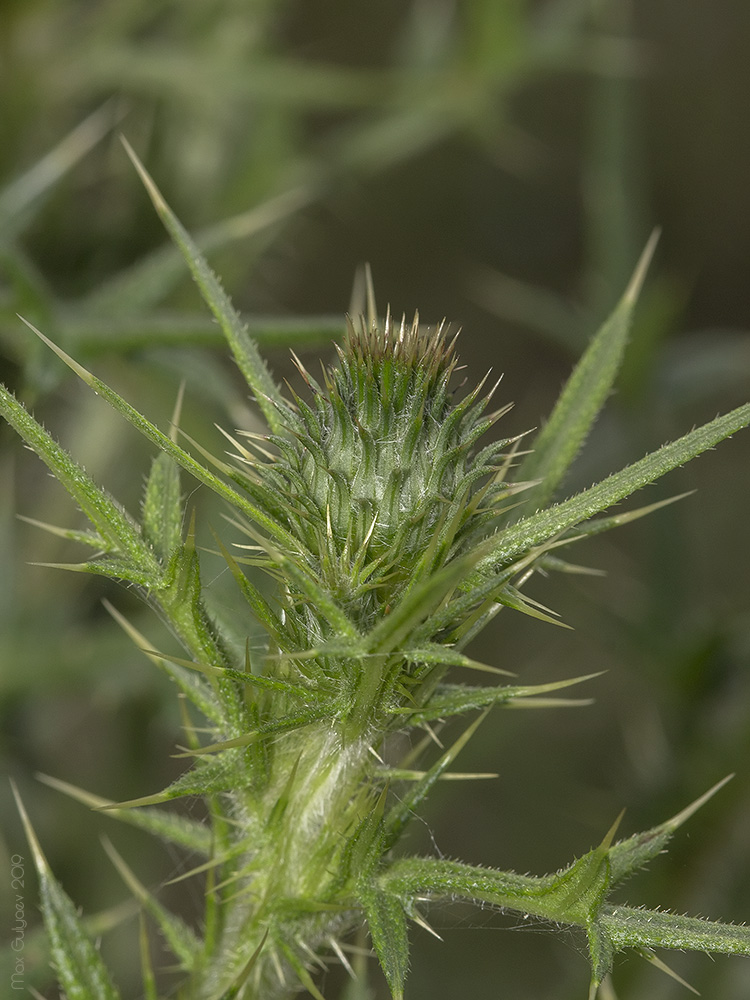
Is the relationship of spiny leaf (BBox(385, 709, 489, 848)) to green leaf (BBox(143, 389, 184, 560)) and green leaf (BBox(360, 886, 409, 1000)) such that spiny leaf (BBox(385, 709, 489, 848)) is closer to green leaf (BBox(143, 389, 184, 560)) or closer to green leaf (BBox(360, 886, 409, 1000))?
green leaf (BBox(360, 886, 409, 1000))

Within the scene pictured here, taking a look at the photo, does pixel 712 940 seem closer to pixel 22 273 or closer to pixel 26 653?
pixel 22 273

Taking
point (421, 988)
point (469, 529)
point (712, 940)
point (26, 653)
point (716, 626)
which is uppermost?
point (469, 529)

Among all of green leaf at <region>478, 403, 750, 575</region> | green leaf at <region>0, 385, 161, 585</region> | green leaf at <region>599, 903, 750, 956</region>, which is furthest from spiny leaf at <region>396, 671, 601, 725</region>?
green leaf at <region>0, 385, 161, 585</region>

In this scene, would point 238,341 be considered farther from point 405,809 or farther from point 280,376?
point 280,376

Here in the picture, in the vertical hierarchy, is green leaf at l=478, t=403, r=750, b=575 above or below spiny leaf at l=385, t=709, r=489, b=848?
above

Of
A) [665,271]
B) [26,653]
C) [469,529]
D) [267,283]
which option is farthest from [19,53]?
[665,271]

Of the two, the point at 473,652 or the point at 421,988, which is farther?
the point at 473,652

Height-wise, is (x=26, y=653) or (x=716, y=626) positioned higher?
(x=26, y=653)
